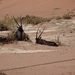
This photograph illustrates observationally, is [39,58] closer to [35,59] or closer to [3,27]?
[35,59]

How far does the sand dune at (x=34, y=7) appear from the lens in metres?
31.6

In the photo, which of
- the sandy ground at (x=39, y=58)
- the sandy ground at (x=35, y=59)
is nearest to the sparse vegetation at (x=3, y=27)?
the sandy ground at (x=39, y=58)

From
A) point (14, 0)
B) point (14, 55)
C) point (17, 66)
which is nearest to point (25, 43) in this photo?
point (14, 55)

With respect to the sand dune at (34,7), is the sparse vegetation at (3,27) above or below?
below

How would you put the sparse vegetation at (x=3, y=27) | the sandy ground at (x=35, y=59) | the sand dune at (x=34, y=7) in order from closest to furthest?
the sandy ground at (x=35, y=59) < the sparse vegetation at (x=3, y=27) < the sand dune at (x=34, y=7)

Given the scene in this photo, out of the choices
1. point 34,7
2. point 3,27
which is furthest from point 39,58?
point 34,7

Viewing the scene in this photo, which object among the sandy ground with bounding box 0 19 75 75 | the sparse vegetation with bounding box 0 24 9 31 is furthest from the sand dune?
the sandy ground with bounding box 0 19 75 75

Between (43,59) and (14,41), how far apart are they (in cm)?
366

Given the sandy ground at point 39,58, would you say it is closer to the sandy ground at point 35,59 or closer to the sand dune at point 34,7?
the sandy ground at point 35,59

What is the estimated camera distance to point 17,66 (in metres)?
9.00

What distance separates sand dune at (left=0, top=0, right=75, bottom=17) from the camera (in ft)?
104

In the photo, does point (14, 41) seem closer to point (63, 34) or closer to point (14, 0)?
point (63, 34)

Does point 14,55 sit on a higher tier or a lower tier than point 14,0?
lower

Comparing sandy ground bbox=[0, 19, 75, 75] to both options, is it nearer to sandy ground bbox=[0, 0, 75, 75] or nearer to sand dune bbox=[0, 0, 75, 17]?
sandy ground bbox=[0, 0, 75, 75]
